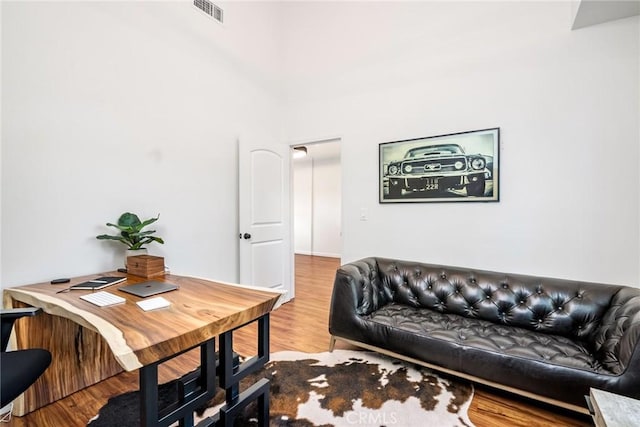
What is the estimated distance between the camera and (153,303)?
138 centimetres

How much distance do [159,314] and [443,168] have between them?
2.67 m

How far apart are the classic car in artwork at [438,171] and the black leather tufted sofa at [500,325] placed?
2.70 ft

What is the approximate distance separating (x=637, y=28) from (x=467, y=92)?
3.78 ft

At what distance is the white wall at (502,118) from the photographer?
2.21 m

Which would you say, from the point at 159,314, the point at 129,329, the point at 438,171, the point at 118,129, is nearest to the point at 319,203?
the point at 438,171

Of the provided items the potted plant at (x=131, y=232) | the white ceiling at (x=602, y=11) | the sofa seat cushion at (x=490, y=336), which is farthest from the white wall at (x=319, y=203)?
the potted plant at (x=131, y=232)

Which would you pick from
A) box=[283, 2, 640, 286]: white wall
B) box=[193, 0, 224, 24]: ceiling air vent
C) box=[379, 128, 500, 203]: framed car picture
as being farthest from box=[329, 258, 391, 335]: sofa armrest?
box=[193, 0, 224, 24]: ceiling air vent

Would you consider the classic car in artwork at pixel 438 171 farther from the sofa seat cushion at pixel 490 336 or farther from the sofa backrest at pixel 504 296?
the sofa seat cushion at pixel 490 336

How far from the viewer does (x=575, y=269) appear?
2338 millimetres

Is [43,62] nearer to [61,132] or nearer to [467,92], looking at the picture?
[61,132]

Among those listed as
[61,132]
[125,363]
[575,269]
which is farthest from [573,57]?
[61,132]

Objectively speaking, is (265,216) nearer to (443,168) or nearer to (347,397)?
(443,168)

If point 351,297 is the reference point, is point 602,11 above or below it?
above

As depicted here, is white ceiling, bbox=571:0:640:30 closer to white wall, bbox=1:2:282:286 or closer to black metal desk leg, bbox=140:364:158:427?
white wall, bbox=1:2:282:286
